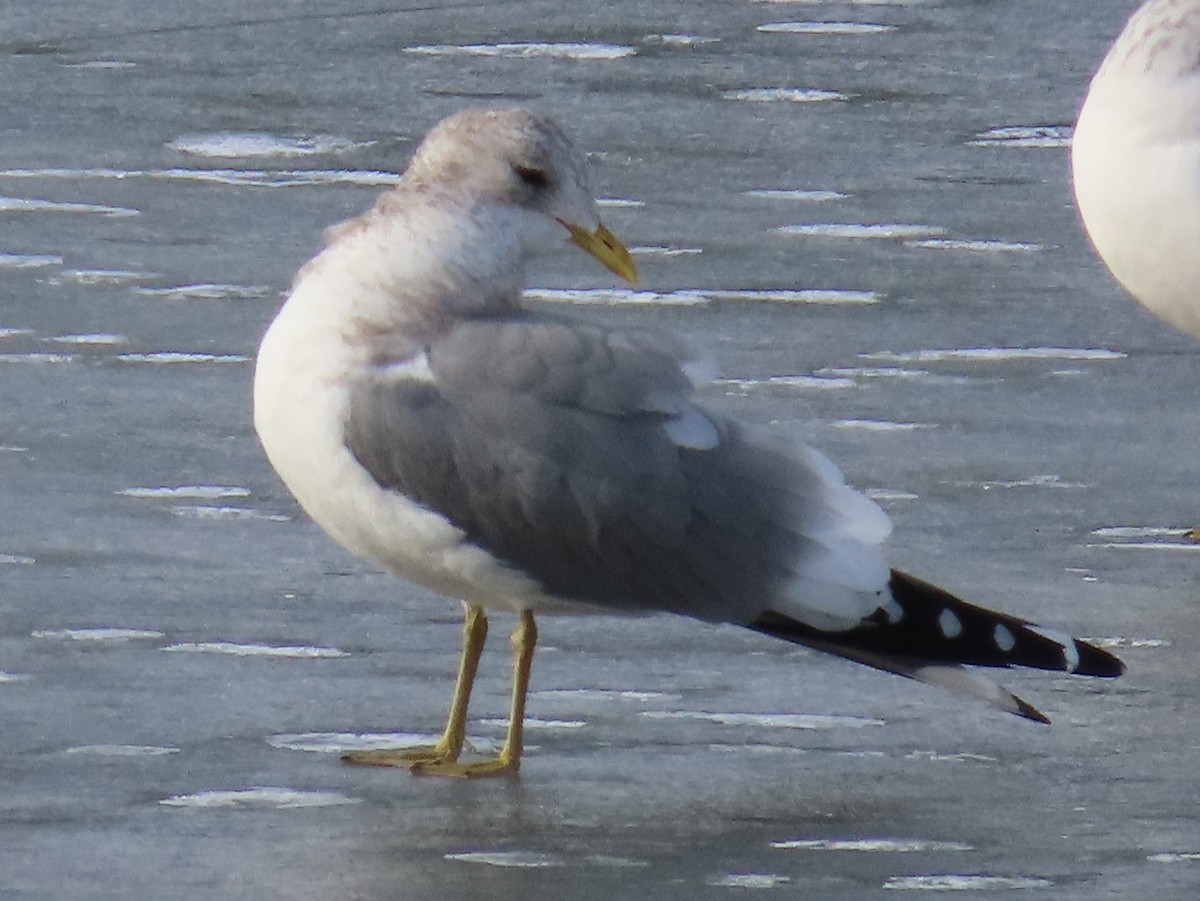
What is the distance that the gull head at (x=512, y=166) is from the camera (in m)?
5.21

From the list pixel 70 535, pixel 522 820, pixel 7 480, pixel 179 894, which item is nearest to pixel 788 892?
pixel 522 820

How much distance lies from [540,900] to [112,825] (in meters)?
→ 0.69

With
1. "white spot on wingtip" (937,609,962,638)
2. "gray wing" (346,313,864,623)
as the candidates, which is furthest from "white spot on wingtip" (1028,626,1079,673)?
"gray wing" (346,313,864,623)

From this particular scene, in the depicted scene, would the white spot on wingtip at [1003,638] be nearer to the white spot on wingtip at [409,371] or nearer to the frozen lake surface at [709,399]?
the frozen lake surface at [709,399]

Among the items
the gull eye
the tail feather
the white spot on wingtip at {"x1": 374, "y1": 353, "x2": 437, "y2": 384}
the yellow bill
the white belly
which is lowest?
the tail feather

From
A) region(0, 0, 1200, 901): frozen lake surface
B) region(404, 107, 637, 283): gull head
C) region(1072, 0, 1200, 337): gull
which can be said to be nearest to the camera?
region(0, 0, 1200, 901): frozen lake surface

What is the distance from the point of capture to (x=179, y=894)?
4309 mm

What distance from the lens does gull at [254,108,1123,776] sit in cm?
496

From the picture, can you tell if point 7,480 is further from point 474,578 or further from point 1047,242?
point 1047,242

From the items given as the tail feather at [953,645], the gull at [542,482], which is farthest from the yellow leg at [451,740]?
the tail feather at [953,645]

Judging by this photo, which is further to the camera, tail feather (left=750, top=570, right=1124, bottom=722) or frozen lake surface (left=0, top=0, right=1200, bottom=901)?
tail feather (left=750, top=570, right=1124, bottom=722)

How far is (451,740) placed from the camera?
16.5ft

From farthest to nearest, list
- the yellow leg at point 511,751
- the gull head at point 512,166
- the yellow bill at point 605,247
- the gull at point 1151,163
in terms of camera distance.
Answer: the gull at point 1151,163 < the yellow bill at point 605,247 < the gull head at point 512,166 < the yellow leg at point 511,751

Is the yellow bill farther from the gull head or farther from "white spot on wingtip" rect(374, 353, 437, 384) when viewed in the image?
"white spot on wingtip" rect(374, 353, 437, 384)
